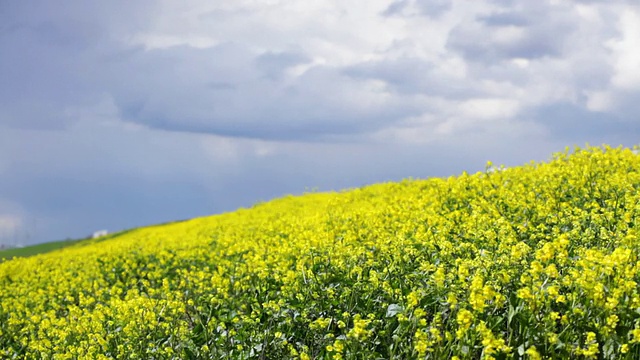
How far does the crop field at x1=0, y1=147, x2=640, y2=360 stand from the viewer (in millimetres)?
5379

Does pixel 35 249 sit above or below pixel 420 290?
above

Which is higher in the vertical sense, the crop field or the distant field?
the distant field

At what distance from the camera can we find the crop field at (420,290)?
17.6 feet

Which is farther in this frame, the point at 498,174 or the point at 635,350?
the point at 498,174

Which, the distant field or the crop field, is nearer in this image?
the crop field

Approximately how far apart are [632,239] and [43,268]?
542 inches

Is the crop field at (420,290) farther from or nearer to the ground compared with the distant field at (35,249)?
nearer to the ground

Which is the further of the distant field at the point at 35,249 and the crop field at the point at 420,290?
the distant field at the point at 35,249

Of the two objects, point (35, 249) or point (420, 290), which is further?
point (35, 249)

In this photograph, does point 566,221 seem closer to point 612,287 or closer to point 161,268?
point 612,287

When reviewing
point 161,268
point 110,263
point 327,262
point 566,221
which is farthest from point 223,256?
point 566,221

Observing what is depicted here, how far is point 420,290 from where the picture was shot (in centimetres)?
626

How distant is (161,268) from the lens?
13.3 metres

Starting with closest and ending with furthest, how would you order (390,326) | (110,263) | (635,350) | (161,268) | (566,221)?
(635,350) → (390,326) → (566,221) → (161,268) → (110,263)
